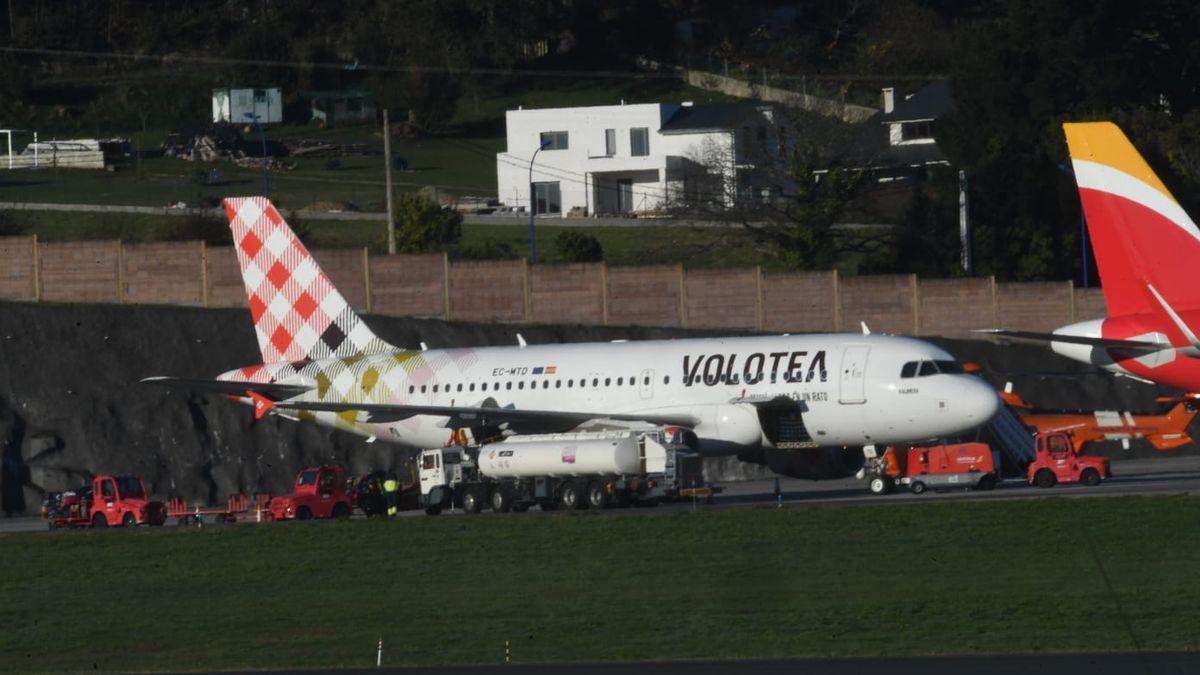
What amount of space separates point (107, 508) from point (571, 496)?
39.8 feet

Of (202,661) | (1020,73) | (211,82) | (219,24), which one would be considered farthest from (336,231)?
(202,661)

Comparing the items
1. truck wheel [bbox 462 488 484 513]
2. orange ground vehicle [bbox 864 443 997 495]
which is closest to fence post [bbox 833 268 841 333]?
orange ground vehicle [bbox 864 443 997 495]

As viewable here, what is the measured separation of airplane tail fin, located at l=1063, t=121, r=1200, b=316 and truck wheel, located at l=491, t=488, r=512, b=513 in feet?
54.4

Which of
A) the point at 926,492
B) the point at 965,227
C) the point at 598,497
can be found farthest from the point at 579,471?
the point at 965,227

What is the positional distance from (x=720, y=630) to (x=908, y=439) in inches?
791

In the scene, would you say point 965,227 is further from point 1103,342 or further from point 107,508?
point 1103,342

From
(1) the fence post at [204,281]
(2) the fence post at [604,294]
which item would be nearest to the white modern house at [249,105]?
(1) the fence post at [204,281]

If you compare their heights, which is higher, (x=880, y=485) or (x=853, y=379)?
(x=853, y=379)

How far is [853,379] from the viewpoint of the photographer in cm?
4334

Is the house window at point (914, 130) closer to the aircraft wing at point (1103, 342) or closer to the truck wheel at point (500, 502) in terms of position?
the truck wheel at point (500, 502)

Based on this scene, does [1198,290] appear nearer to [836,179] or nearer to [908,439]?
[908,439]

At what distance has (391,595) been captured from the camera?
29.2m

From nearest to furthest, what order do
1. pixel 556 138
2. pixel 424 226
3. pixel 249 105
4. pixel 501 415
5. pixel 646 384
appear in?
pixel 646 384, pixel 501 415, pixel 424 226, pixel 556 138, pixel 249 105

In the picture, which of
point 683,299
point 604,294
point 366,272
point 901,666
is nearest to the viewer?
point 901,666
